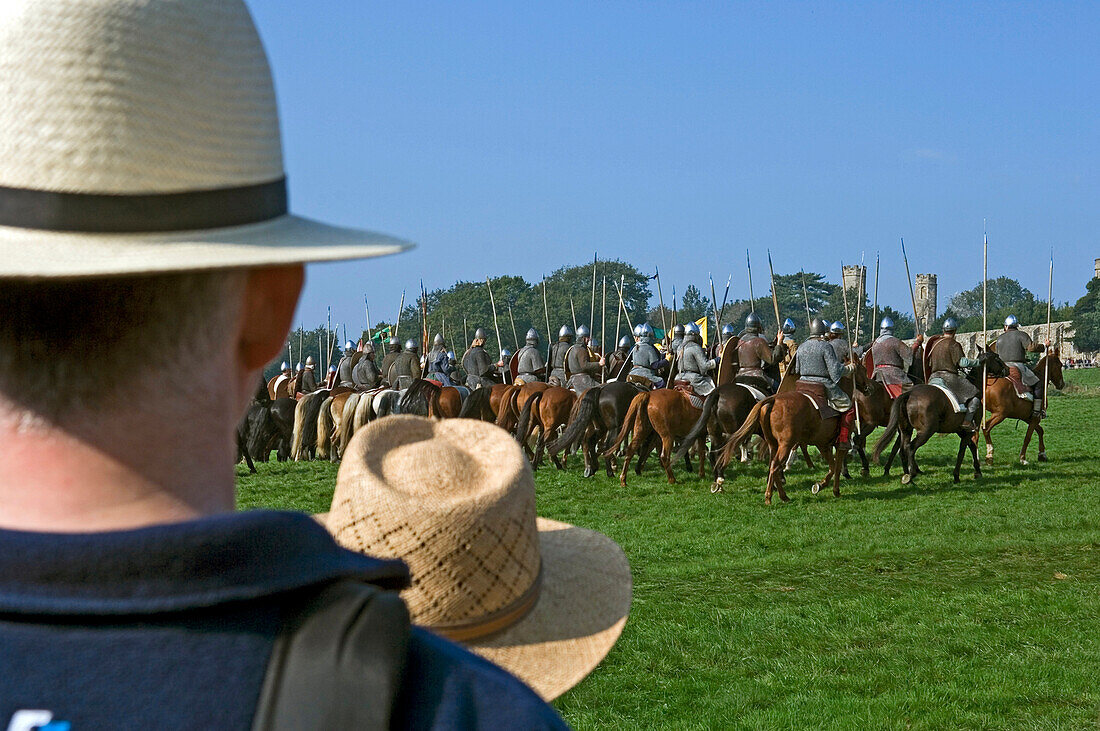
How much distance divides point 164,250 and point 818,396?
47.8 feet

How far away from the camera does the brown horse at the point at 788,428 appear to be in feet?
47.6

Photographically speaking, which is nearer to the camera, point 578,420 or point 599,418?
point 578,420

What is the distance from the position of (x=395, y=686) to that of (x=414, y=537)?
3.02 ft

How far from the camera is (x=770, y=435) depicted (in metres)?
14.8

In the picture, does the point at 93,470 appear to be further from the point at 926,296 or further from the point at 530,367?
the point at 926,296

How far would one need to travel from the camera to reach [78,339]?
3.07 feet

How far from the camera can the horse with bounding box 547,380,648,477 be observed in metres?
17.3

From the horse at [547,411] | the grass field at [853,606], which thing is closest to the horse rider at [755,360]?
the grass field at [853,606]

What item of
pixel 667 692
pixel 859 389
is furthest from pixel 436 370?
pixel 667 692

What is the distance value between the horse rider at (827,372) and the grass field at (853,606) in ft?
2.95

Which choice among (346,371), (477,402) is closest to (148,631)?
(477,402)

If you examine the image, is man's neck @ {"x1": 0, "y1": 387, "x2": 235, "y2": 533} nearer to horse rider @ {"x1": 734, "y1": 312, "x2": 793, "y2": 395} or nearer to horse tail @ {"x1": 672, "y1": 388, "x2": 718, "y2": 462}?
horse tail @ {"x1": 672, "y1": 388, "x2": 718, "y2": 462}

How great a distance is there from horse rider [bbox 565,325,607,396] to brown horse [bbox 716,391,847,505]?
19.3 feet

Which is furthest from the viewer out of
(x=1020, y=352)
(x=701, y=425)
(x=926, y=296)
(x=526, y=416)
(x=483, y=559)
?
(x=926, y=296)
